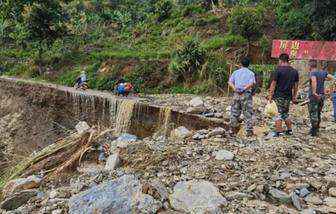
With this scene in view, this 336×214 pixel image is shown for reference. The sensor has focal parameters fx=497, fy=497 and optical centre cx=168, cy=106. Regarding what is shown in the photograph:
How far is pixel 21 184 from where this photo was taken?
774 centimetres

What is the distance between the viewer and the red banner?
619 inches

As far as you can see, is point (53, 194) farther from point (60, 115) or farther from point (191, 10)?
point (191, 10)

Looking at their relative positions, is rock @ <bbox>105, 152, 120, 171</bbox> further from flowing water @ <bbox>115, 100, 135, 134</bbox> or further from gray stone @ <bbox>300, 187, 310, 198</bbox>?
flowing water @ <bbox>115, 100, 135, 134</bbox>

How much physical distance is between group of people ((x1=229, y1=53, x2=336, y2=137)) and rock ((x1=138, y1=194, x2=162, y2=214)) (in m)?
3.56

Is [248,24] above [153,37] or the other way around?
above

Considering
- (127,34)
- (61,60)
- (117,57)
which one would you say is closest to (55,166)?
(117,57)

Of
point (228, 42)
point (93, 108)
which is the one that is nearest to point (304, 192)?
point (93, 108)

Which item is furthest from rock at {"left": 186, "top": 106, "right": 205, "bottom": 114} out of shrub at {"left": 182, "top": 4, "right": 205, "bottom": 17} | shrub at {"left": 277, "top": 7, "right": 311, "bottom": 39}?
shrub at {"left": 182, "top": 4, "right": 205, "bottom": 17}

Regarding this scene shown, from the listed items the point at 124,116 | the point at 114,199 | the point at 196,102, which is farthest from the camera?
the point at 124,116

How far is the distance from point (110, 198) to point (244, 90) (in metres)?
3.81

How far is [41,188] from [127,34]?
2268cm

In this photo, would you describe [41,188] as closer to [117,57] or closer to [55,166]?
[55,166]

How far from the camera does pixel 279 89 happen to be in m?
8.89

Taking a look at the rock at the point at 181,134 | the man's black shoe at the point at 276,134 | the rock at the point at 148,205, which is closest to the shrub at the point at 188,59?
the rock at the point at 181,134
